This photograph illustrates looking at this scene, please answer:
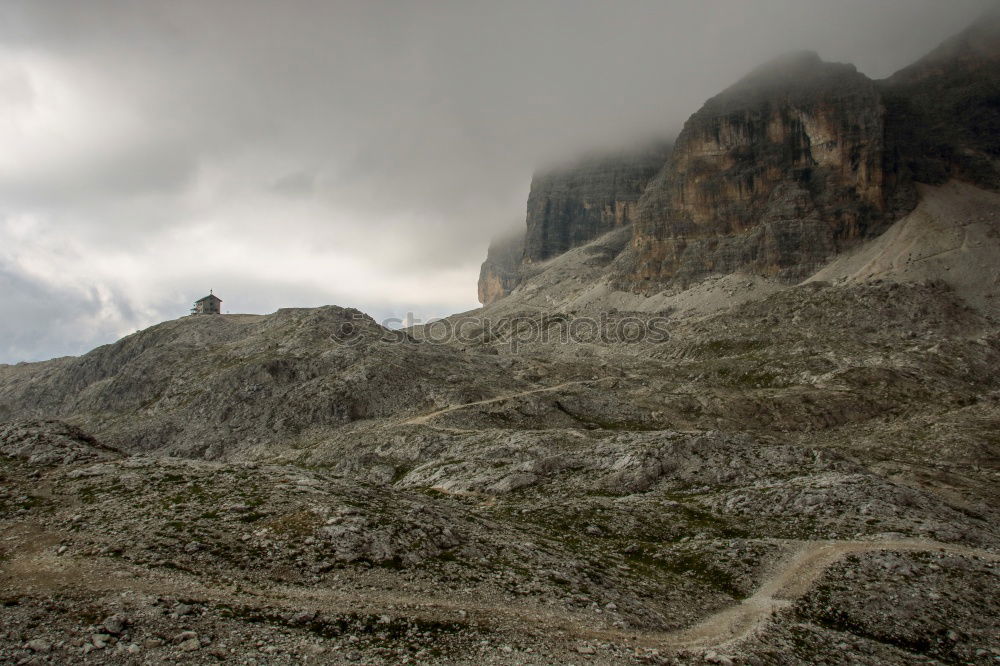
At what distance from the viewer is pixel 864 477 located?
50719mm

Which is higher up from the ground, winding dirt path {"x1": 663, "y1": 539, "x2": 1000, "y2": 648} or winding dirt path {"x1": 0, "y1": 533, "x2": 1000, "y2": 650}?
winding dirt path {"x1": 0, "y1": 533, "x2": 1000, "y2": 650}

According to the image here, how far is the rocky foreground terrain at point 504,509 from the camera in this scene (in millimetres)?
22047

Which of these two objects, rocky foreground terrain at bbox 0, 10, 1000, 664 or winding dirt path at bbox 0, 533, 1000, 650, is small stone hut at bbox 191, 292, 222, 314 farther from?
winding dirt path at bbox 0, 533, 1000, 650

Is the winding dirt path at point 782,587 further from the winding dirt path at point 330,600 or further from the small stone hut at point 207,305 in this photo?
the small stone hut at point 207,305

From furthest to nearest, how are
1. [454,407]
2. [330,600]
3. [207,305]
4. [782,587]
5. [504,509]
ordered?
[207,305], [454,407], [504,509], [782,587], [330,600]

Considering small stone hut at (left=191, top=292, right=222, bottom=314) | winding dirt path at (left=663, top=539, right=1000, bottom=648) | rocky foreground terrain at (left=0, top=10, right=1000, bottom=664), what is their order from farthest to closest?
small stone hut at (left=191, top=292, right=222, bottom=314) → winding dirt path at (left=663, top=539, right=1000, bottom=648) → rocky foreground terrain at (left=0, top=10, right=1000, bottom=664)

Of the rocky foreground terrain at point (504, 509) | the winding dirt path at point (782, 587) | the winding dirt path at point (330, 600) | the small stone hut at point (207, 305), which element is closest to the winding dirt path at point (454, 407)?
the rocky foreground terrain at point (504, 509)

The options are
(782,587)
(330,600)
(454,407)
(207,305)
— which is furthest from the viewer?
(207,305)

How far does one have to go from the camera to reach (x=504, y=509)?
48.7 metres

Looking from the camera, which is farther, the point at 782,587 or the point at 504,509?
the point at 504,509

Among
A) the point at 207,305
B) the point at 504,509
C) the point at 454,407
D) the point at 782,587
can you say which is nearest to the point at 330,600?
the point at 782,587

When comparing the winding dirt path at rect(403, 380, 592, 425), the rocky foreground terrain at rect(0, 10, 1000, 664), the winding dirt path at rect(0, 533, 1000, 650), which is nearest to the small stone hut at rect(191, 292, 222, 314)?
the rocky foreground terrain at rect(0, 10, 1000, 664)

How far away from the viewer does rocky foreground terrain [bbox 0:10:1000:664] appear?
22.0m

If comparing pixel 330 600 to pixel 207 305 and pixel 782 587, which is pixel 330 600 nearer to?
pixel 782 587
